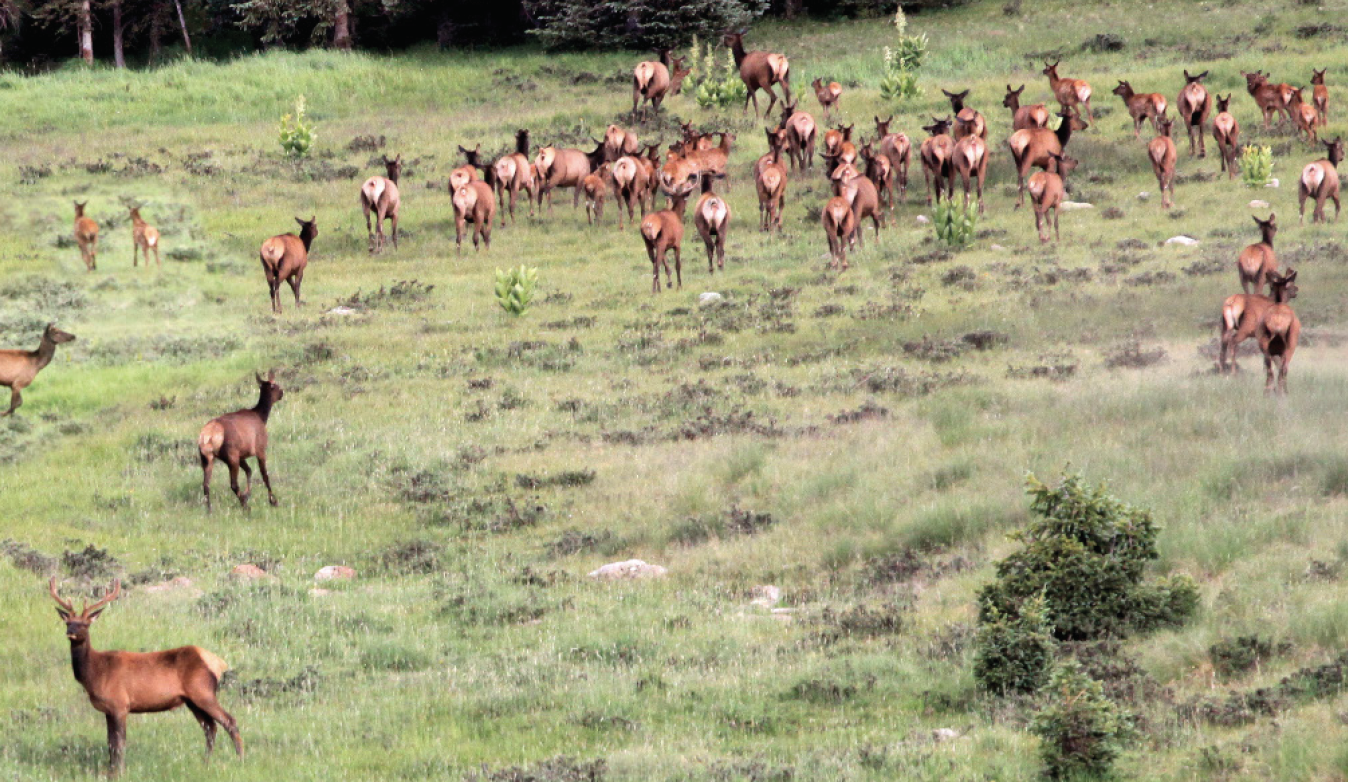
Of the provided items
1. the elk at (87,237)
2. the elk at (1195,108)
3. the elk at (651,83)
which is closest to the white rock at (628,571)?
the elk at (87,237)

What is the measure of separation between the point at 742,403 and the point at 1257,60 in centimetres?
2249

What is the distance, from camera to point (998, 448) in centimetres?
1542

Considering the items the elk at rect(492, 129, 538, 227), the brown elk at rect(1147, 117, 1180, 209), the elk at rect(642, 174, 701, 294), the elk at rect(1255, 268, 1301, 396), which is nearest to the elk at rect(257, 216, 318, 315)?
the elk at rect(642, 174, 701, 294)

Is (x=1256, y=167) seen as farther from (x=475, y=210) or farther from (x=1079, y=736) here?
(x=1079, y=736)

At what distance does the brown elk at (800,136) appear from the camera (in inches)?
1245

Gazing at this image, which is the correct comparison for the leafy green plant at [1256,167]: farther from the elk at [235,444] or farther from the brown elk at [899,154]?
the elk at [235,444]

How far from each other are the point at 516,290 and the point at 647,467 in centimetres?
778

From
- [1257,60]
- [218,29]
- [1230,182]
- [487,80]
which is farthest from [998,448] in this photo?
[218,29]

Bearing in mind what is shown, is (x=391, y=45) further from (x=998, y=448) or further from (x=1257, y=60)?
(x=998, y=448)

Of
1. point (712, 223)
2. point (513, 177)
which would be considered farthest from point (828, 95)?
point (712, 223)

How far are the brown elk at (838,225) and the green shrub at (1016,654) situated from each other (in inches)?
A: 612

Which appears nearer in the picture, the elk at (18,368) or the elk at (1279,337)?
the elk at (1279,337)

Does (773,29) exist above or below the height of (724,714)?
above

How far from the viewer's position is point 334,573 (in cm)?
1386
